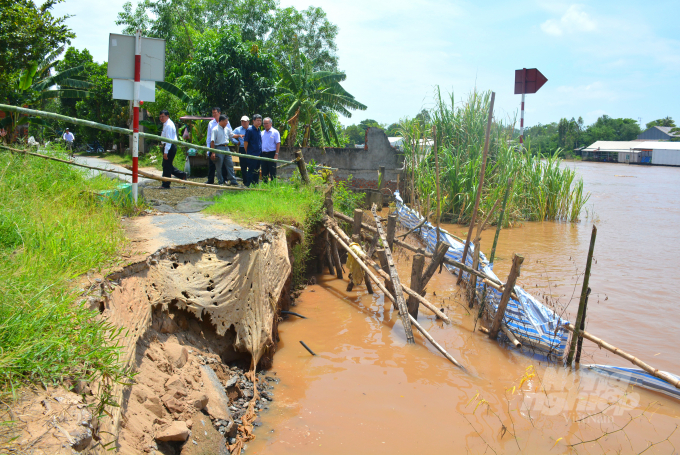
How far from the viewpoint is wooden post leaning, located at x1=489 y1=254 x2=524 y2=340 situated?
493 centimetres

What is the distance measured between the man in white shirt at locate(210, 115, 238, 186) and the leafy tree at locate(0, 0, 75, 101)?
7584mm

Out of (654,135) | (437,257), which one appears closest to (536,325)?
(437,257)

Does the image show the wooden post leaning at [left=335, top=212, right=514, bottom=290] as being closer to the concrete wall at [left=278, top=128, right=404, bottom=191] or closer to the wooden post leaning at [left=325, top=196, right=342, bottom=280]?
the wooden post leaning at [left=325, top=196, right=342, bottom=280]

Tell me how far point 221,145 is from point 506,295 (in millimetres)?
5642

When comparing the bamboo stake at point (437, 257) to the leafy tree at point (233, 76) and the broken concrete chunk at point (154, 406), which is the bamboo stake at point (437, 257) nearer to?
the broken concrete chunk at point (154, 406)

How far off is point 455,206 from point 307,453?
941 centimetres

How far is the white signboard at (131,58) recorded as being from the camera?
4805 millimetres

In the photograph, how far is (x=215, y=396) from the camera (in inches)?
139

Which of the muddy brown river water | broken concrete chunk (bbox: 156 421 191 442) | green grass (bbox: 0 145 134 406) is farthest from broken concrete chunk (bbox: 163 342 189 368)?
the muddy brown river water

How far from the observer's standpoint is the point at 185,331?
3.82 metres

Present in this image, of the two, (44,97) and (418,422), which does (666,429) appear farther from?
(44,97)

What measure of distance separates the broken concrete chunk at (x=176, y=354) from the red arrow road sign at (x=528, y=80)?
32.5ft

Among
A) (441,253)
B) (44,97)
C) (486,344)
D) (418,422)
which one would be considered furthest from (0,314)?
(44,97)

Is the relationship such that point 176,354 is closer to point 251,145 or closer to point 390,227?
point 390,227
